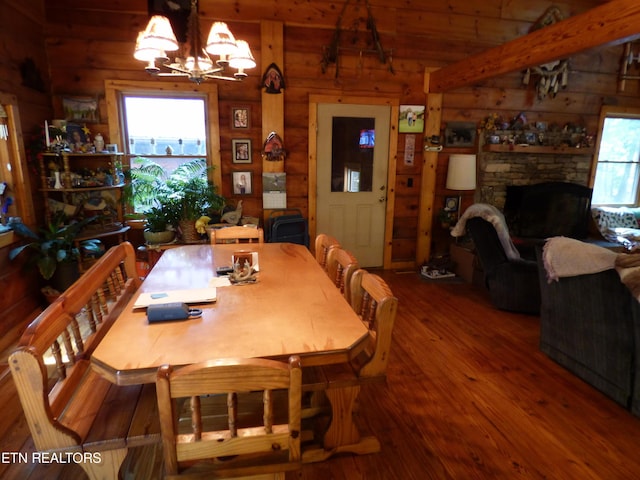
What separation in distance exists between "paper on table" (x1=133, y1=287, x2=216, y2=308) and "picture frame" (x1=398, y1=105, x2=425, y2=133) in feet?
11.2

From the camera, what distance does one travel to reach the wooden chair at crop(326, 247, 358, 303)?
5.98 feet

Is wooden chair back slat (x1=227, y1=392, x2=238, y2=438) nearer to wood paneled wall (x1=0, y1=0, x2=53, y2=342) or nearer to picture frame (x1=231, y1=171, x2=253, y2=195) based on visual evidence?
wood paneled wall (x1=0, y1=0, x2=53, y2=342)

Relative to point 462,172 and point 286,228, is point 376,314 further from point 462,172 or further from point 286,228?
point 462,172

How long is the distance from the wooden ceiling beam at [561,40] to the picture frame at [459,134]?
77 cm

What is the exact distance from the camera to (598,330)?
2.22 m

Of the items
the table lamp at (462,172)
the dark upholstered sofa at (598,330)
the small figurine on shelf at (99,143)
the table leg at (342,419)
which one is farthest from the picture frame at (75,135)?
the dark upholstered sofa at (598,330)

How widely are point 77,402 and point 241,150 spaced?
10.3 ft

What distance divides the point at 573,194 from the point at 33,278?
233 inches

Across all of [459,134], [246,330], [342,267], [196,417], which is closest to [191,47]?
[342,267]

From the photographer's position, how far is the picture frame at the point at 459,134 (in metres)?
4.52

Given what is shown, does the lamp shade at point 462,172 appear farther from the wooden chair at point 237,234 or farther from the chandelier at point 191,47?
the chandelier at point 191,47

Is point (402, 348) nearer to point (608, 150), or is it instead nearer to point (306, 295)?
point (306, 295)

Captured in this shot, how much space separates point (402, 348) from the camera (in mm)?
2811

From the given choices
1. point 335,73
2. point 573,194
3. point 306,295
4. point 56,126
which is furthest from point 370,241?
point 56,126
